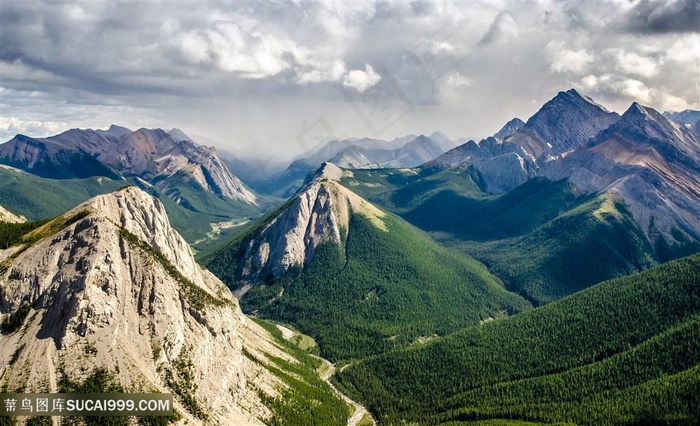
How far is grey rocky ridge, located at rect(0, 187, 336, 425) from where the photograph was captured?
439ft

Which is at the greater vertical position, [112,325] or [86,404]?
[112,325]

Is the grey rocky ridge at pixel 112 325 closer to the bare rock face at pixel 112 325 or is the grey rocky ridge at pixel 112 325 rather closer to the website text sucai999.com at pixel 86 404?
the bare rock face at pixel 112 325

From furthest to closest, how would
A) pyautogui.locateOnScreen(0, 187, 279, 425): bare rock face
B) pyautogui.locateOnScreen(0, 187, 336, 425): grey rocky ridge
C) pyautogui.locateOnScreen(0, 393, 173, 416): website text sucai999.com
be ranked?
pyautogui.locateOnScreen(0, 187, 279, 425): bare rock face, pyautogui.locateOnScreen(0, 187, 336, 425): grey rocky ridge, pyautogui.locateOnScreen(0, 393, 173, 416): website text sucai999.com

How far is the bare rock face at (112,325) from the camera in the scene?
134m

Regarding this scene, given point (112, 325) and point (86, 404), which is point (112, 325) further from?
point (86, 404)

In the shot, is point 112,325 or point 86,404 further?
point 112,325

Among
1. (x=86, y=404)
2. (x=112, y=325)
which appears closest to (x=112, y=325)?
(x=112, y=325)

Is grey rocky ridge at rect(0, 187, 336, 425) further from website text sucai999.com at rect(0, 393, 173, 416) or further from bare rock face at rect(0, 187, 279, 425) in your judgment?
website text sucai999.com at rect(0, 393, 173, 416)

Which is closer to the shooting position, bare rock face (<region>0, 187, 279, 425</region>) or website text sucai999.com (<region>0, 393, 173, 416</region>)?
website text sucai999.com (<region>0, 393, 173, 416</region>)

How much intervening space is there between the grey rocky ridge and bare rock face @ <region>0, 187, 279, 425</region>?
266 millimetres

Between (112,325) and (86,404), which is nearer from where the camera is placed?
(86,404)

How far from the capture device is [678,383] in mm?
A: 168250

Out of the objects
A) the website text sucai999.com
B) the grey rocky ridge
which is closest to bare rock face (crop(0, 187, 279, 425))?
the grey rocky ridge

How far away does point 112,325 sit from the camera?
463 ft
